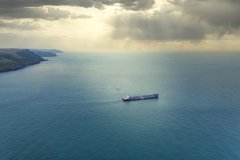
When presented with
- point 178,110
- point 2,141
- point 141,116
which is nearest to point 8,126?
point 2,141

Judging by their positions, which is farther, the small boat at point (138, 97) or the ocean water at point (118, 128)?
the small boat at point (138, 97)

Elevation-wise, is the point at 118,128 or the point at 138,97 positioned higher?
the point at 138,97

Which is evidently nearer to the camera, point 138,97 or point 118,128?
point 118,128

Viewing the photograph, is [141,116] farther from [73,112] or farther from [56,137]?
[56,137]

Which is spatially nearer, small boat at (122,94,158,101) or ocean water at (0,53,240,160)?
ocean water at (0,53,240,160)

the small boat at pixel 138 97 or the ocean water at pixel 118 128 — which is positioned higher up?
the small boat at pixel 138 97

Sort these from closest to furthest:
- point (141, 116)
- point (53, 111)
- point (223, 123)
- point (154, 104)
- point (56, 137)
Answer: point (56, 137)
point (223, 123)
point (141, 116)
point (53, 111)
point (154, 104)

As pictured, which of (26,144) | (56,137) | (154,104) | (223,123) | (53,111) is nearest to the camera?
(26,144)

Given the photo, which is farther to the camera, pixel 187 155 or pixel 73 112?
pixel 73 112

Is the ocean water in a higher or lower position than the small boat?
lower

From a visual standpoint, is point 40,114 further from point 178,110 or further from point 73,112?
point 178,110

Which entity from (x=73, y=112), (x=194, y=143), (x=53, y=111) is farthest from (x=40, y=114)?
(x=194, y=143)
